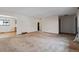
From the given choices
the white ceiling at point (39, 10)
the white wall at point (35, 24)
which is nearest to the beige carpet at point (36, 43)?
the white wall at point (35, 24)

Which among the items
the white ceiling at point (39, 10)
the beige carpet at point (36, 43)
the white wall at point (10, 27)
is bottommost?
the beige carpet at point (36, 43)

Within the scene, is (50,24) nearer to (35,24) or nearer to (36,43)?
(35,24)

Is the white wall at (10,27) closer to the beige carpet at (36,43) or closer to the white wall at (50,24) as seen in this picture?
the beige carpet at (36,43)

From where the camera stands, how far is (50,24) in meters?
2.75

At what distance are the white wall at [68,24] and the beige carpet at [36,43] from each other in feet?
0.45

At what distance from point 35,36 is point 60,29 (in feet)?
1.91

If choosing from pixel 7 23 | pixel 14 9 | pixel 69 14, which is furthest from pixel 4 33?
pixel 69 14

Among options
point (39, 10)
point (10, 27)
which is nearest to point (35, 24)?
point (39, 10)

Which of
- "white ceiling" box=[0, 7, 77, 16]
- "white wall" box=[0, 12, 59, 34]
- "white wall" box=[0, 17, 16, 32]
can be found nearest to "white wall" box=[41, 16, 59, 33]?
"white wall" box=[0, 12, 59, 34]

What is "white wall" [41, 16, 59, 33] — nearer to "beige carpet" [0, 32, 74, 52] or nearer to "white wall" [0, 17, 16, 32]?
"beige carpet" [0, 32, 74, 52]

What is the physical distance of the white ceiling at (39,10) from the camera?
2541mm

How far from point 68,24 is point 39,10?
710mm

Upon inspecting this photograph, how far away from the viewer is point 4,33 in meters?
2.63
